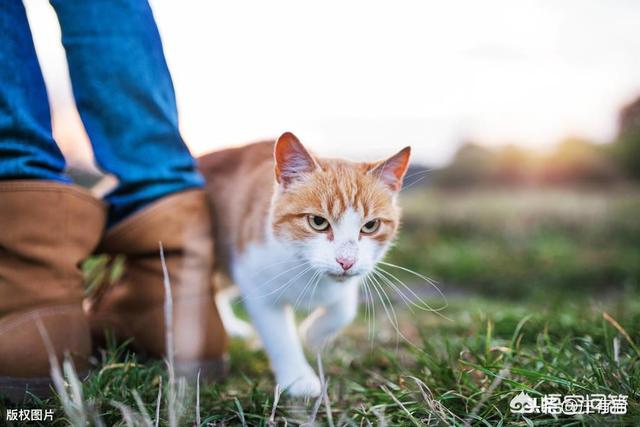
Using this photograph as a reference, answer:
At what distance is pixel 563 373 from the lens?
1.32 m

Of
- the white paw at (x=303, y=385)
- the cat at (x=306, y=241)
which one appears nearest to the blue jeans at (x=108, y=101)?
the cat at (x=306, y=241)

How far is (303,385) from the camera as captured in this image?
1591 mm

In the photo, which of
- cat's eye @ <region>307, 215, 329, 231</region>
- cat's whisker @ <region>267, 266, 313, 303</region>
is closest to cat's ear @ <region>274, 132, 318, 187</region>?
cat's eye @ <region>307, 215, 329, 231</region>

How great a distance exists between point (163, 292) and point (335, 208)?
0.64 metres

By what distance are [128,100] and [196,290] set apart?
0.65 metres

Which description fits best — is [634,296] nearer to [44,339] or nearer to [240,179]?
[240,179]

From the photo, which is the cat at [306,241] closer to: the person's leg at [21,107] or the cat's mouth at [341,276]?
the cat's mouth at [341,276]

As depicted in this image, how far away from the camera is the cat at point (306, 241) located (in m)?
1.56

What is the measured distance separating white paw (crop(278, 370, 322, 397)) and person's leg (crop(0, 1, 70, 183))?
899mm

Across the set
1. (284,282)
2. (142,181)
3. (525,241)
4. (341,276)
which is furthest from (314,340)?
(525,241)

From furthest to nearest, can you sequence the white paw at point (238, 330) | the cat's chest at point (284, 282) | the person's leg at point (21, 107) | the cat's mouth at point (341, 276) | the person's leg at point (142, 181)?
the white paw at point (238, 330), the cat's chest at point (284, 282), the person's leg at point (142, 181), the cat's mouth at point (341, 276), the person's leg at point (21, 107)

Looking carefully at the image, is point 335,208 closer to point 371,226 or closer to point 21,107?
point 371,226

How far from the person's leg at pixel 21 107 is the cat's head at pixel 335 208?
0.66m

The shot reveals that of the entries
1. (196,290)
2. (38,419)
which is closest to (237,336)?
(196,290)
